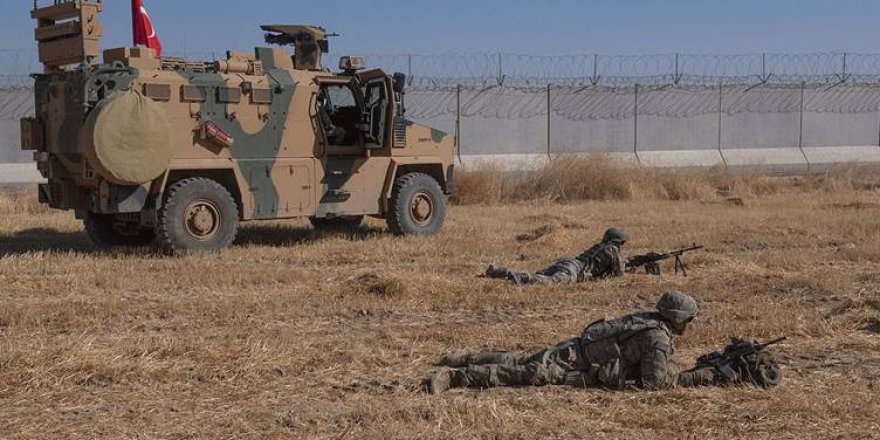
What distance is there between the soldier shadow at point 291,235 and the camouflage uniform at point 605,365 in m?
6.70

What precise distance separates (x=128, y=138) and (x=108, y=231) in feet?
6.96

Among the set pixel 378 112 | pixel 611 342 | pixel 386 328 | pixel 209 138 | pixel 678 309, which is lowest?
pixel 386 328

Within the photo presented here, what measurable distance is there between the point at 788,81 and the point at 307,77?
18.1 m

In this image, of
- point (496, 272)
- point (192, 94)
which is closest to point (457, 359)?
point (496, 272)

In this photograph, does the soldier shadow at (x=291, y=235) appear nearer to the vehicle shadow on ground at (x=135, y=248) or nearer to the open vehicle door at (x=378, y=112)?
the vehicle shadow on ground at (x=135, y=248)

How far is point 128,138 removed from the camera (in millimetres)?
10258

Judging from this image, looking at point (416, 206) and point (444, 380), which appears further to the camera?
point (416, 206)

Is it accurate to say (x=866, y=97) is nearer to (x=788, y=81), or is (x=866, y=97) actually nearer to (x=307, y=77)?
(x=788, y=81)

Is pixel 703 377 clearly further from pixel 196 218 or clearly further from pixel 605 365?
pixel 196 218

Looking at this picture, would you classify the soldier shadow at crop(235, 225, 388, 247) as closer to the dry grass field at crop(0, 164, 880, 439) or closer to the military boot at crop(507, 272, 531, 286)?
the dry grass field at crop(0, 164, 880, 439)

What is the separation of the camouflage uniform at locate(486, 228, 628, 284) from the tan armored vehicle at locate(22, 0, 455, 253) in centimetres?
317

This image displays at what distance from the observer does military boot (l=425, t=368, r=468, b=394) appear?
5.67 meters

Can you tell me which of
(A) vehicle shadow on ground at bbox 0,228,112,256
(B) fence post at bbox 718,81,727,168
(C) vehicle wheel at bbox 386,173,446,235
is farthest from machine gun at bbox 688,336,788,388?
(B) fence post at bbox 718,81,727,168

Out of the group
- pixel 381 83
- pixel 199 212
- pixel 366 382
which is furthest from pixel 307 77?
pixel 366 382
